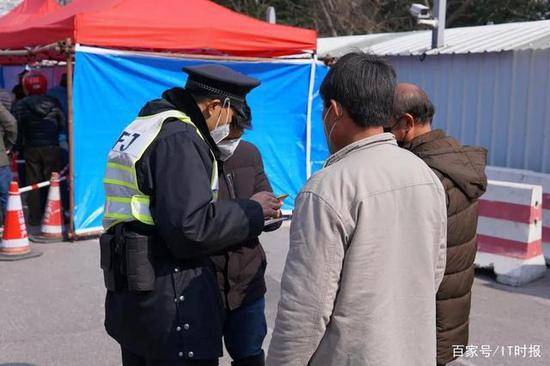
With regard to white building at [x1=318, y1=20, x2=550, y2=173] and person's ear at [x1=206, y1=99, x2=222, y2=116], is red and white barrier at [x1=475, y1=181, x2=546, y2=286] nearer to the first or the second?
white building at [x1=318, y1=20, x2=550, y2=173]

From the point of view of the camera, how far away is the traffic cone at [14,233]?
682 centimetres

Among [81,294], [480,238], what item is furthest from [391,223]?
[480,238]

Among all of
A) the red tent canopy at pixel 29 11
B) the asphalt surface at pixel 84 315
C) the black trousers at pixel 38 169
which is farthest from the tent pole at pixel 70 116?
the red tent canopy at pixel 29 11

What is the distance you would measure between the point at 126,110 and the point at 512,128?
4605 mm

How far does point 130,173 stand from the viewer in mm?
2227

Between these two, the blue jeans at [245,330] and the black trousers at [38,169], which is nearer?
the blue jeans at [245,330]

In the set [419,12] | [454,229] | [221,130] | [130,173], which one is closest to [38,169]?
[419,12]

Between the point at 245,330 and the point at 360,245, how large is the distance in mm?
1234

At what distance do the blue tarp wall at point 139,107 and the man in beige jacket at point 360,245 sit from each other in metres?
5.94

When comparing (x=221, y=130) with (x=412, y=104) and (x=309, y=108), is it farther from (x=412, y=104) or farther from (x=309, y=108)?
(x=309, y=108)

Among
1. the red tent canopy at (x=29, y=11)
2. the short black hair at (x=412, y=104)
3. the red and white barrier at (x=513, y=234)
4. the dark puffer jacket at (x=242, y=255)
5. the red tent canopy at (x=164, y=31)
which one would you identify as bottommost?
the red and white barrier at (x=513, y=234)

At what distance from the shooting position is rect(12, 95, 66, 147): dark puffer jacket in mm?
8016

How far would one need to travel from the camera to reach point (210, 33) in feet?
26.2

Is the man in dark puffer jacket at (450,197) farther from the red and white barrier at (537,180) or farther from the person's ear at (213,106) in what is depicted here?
the red and white barrier at (537,180)
